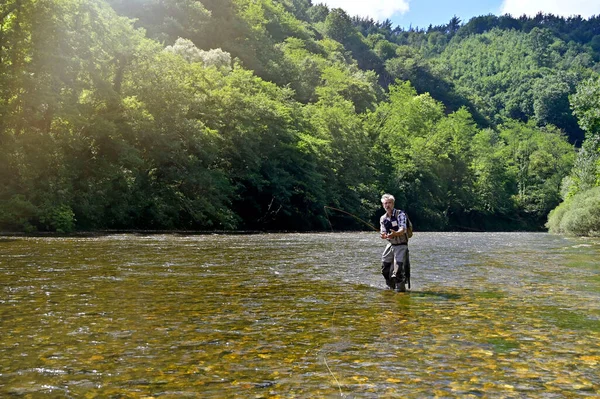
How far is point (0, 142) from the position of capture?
34031mm

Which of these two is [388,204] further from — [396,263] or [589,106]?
[589,106]

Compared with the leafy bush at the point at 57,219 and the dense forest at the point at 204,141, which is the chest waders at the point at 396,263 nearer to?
the dense forest at the point at 204,141

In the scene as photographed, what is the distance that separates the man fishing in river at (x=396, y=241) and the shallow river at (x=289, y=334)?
0.43 metres

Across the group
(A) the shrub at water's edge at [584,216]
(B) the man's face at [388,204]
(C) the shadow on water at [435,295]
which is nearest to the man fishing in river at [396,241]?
(B) the man's face at [388,204]

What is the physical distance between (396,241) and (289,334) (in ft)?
17.5

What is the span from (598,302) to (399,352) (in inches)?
245

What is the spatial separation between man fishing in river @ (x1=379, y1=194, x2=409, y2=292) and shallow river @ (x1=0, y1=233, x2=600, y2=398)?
43cm

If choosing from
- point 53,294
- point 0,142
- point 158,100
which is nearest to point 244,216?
point 158,100

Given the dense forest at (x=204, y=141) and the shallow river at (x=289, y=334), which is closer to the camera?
the shallow river at (x=289, y=334)

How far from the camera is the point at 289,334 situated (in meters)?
8.66

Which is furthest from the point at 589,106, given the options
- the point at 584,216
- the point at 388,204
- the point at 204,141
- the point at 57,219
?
the point at 388,204

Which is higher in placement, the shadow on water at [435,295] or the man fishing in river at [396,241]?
the man fishing in river at [396,241]

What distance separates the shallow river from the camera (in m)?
6.27

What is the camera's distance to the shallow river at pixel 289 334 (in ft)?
20.6
